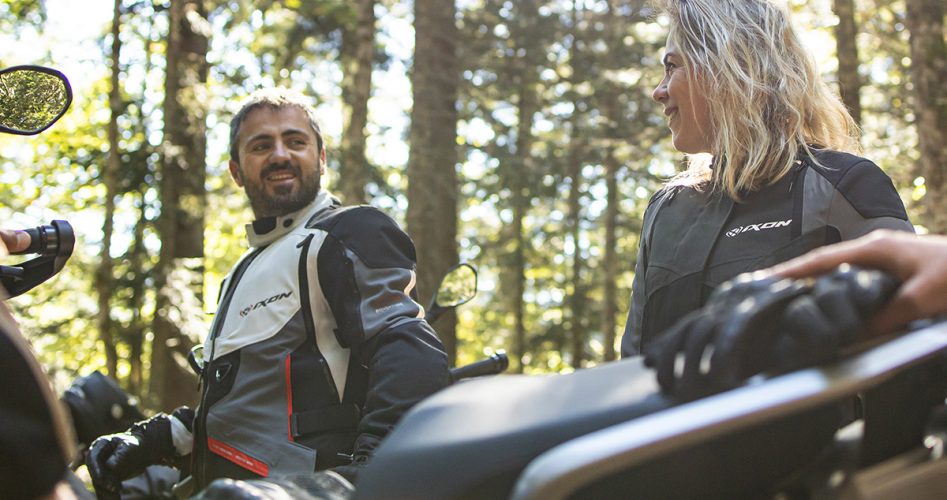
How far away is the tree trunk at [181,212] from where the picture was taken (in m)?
11.7

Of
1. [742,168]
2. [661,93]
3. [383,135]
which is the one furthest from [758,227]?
[383,135]

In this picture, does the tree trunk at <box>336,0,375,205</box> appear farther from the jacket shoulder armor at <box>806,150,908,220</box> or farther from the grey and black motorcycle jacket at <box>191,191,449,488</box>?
the jacket shoulder armor at <box>806,150,908,220</box>

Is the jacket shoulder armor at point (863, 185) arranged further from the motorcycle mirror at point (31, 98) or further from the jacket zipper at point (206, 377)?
the jacket zipper at point (206, 377)

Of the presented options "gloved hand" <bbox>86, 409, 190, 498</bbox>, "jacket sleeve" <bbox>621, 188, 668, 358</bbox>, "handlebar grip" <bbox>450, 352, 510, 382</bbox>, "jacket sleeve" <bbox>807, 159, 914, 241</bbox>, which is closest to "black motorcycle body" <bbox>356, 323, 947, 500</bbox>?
"jacket sleeve" <bbox>807, 159, 914, 241</bbox>

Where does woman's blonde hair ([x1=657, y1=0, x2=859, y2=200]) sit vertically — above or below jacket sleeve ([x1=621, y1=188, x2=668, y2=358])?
above

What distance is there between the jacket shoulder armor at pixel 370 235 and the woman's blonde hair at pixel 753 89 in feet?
4.53

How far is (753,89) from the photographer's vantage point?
3018 mm

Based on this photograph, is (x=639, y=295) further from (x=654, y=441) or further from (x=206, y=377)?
(x=654, y=441)

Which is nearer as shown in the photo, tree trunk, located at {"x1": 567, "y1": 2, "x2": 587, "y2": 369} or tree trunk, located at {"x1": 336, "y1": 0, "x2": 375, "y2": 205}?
tree trunk, located at {"x1": 336, "y1": 0, "x2": 375, "y2": 205}

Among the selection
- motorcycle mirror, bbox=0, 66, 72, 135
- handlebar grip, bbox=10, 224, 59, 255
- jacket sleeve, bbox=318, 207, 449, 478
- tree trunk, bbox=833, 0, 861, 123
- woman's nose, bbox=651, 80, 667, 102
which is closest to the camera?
motorcycle mirror, bbox=0, 66, 72, 135

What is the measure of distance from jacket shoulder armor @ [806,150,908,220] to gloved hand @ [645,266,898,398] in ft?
4.83

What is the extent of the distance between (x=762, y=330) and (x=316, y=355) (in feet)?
8.97

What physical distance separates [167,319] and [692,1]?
A: 979 cm

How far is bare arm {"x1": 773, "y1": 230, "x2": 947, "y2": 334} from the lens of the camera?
1.32 meters
